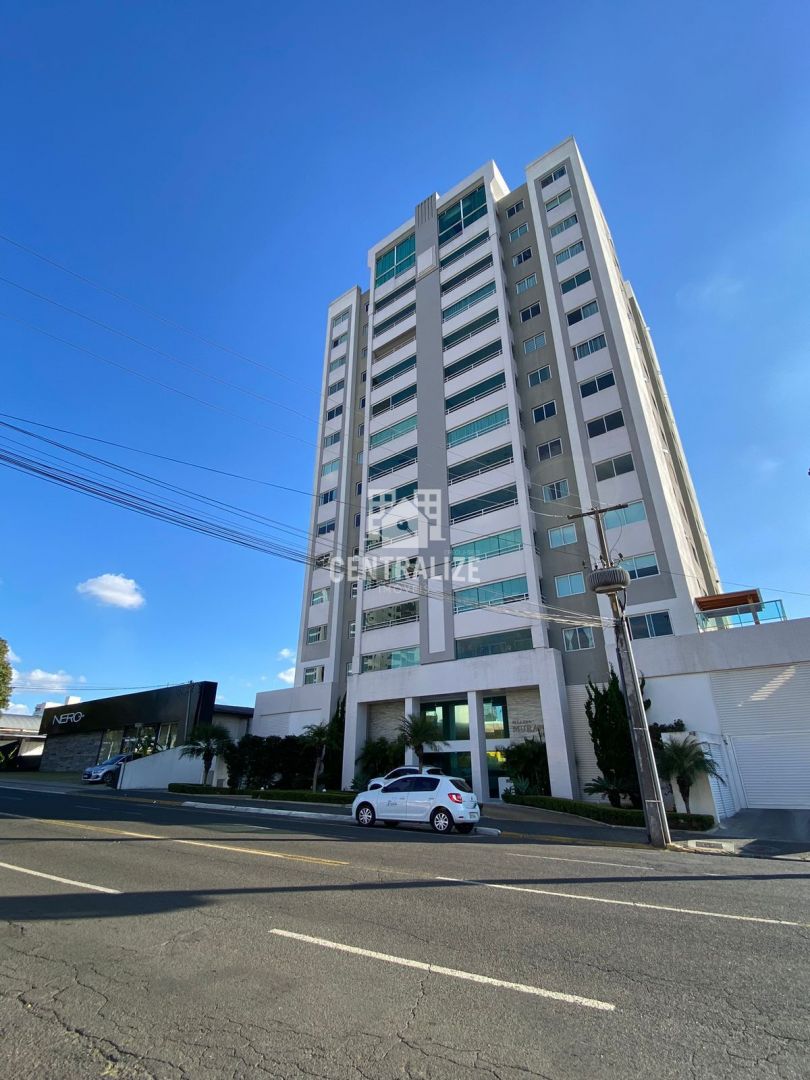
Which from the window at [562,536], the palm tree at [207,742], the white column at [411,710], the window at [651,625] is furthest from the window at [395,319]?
the palm tree at [207,742]

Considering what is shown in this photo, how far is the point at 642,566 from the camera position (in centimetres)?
2675

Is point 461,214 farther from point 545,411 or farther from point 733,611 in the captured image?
point 733,611

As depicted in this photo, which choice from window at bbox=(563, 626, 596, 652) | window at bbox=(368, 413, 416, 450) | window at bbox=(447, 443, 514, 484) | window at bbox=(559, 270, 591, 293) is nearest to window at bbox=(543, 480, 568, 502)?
window at bbox=(447, 443, 514, 484)

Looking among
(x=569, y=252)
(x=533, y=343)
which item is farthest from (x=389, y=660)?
(x=569, y=252)

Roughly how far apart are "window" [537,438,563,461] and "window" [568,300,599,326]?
807cm

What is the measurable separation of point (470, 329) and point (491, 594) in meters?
20.2

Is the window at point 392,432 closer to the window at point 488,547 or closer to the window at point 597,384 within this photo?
the window at point 488,547

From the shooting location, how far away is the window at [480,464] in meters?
33.1

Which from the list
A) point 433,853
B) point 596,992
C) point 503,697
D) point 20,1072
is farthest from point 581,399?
point 20,1072

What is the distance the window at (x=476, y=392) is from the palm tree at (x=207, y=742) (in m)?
26.0

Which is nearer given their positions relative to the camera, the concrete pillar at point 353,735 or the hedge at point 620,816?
the hedge at point 620,816

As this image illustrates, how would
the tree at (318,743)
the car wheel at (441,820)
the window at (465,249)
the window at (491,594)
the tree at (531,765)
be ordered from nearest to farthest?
1. the car wheel at (441,820)
2. the tree at (531,765)
3. the window at (491,594)
4. the tree at (318,743)
5. the window at (465,249)

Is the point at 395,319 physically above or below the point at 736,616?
above

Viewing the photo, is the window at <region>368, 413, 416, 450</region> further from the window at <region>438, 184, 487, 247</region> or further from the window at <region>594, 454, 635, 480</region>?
the window at <region>438, 184, 487, 247</region>
